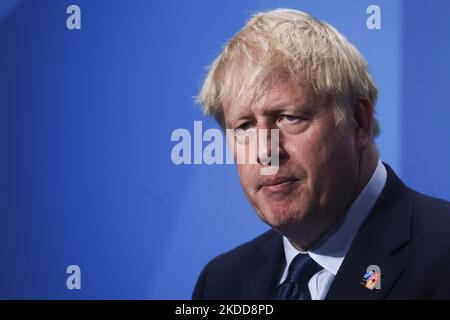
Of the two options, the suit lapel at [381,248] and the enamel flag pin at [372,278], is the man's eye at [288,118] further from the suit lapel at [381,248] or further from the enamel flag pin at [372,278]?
the enamel flag pin at [372,278]

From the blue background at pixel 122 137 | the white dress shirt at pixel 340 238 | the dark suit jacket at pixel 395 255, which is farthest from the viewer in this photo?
the blue background at pixel 122 137

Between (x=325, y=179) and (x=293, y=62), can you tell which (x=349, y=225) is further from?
(x=293, y=62)

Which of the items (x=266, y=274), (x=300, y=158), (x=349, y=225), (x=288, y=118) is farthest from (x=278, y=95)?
(x=266, y=274)

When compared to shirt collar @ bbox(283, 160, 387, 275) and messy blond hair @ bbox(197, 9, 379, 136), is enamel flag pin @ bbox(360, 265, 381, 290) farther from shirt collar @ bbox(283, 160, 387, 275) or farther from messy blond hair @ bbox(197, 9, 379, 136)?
messy blond hair @ bbox(197, 9, 379, 136)

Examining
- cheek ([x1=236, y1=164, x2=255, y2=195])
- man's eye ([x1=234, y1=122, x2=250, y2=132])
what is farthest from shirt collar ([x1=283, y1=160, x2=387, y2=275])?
man's eye ([x1=234, y1=122, x2=250, y2=132])

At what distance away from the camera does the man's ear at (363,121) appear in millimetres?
1792

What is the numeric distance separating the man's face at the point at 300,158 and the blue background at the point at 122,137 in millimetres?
281

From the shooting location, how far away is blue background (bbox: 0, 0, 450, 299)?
2012 millimetres

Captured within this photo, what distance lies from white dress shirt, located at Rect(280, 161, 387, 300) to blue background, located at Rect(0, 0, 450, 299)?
213mm

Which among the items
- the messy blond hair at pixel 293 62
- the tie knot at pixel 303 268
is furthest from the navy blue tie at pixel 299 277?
the messy blond hair at pixel 293 62

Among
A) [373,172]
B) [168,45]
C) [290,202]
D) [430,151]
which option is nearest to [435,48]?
[430,151]

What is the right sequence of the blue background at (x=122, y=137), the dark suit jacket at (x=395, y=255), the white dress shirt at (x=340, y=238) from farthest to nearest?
→ the blue background at (x=122, y=137)
the white dress shirt at (x=340, y=238)
the dark suit jacket at (x=395, y=255)

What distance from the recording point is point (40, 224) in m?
2.18

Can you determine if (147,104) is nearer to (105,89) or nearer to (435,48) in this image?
(105,89)
